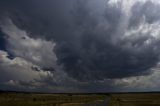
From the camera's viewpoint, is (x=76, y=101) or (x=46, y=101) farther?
(x=76, y=101)

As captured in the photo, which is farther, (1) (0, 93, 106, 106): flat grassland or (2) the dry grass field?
(1) (0, 93, 106, 106): flat grassland

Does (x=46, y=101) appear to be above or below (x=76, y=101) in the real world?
above

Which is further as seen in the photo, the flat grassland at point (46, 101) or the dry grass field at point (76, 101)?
the flat grassland at point (46, 101)
